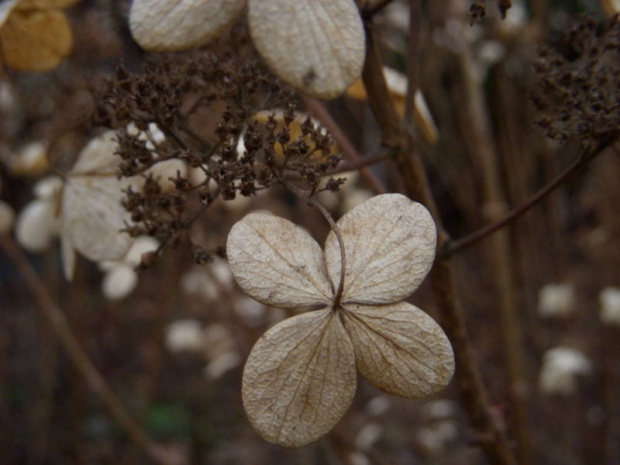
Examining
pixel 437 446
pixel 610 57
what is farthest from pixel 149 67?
pixel 437 446

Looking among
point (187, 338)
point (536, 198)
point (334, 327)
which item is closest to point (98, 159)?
point (334, 327)

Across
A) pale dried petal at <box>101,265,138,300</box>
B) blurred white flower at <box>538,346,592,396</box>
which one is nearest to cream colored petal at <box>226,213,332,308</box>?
pale dried petal at <box>101,265,138,300</box>

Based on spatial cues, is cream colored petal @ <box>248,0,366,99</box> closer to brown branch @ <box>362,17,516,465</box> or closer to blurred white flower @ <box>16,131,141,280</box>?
brown branch @ <box>362,17,516,465</box>

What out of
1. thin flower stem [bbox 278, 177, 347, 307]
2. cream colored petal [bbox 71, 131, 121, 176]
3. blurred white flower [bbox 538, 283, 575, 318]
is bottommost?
blurred white flower [bbox 538, 283, 575, 318]

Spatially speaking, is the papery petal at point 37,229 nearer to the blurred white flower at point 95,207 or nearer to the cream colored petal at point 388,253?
the blurred white flower at point 95,207

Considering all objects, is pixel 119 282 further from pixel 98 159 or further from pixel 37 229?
pixel 98 159

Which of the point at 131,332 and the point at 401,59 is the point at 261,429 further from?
the point at 131,332
